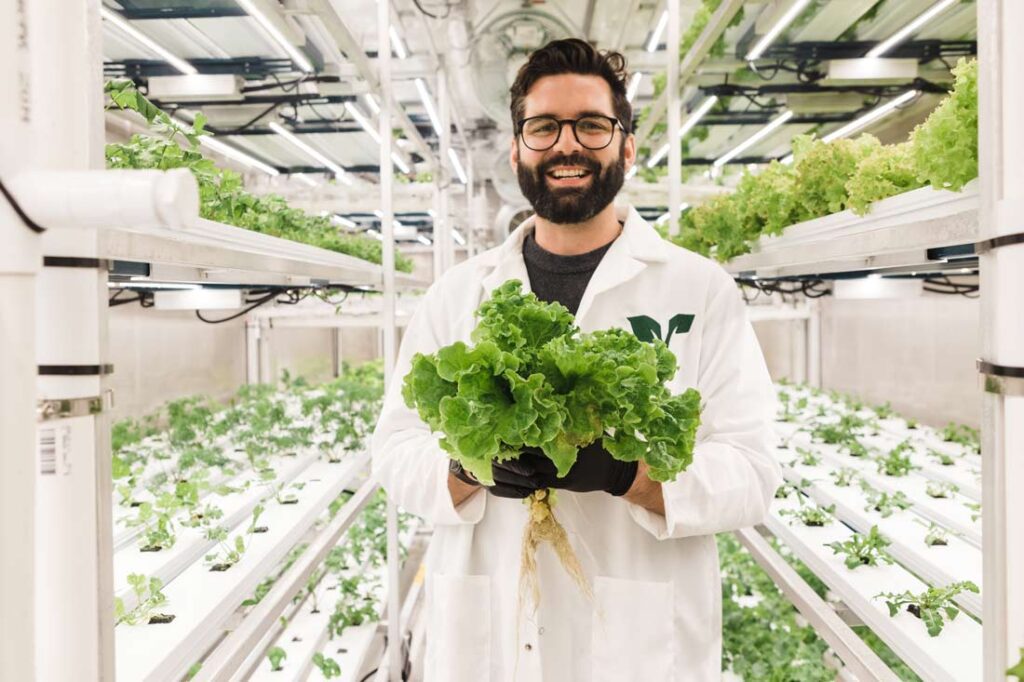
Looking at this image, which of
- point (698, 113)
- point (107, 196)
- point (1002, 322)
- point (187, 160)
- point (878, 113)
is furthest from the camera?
point (698, 113)

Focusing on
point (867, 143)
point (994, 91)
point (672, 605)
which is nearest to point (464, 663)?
point (672, 605)

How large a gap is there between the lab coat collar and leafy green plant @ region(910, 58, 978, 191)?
2.39ft

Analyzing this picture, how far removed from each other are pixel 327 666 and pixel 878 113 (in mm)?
4683

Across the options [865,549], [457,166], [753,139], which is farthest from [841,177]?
[457,166]

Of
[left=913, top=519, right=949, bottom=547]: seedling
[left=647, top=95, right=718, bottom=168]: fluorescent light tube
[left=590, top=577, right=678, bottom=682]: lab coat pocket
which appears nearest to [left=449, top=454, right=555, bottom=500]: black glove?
[left=590, top=577, right=678, bottom=682]: lab coat pocket

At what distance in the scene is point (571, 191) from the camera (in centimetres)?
182

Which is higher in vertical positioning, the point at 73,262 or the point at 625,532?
the point at 73,262

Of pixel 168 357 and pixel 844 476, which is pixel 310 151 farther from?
pixel 844 476

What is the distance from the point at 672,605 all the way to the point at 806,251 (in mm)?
1063

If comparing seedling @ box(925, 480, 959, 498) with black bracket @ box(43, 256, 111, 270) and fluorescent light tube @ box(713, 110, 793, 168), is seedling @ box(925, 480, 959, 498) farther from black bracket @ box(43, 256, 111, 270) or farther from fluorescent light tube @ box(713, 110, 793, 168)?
black bracket @ box(43, 256, 111, 270)

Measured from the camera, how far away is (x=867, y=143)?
2.08 metres

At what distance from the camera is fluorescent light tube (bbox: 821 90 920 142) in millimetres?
4188

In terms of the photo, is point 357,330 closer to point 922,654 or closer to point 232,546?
point 232,546

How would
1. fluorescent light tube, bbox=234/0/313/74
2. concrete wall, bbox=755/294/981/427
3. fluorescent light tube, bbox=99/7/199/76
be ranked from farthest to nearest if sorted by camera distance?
concrete wall, bbox=755/294/981/427 → fluorescent light tube, bbox=99/7/199/76 → fluorescent light tube, bbox=234/0/313/74
